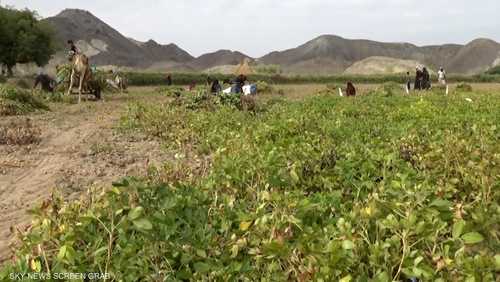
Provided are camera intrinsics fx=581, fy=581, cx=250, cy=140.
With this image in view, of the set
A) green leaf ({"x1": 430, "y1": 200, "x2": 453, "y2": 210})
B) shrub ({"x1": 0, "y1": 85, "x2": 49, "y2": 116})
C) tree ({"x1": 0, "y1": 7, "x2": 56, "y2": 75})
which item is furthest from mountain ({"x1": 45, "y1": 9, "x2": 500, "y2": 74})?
green leaf ({"x1": 430, "y1": 200, "x2": 453, "y2": 210})

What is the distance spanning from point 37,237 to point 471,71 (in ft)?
386

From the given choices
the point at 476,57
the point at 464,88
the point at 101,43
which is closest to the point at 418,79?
the point at 464,88

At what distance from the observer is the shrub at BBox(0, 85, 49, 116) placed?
1537 centimetres

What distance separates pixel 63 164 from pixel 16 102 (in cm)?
889

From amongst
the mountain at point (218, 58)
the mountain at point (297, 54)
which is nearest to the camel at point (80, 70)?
the mountain at point (297, 54)

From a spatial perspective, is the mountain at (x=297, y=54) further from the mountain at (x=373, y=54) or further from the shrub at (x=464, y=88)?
the shrub at (x=464, y=88)

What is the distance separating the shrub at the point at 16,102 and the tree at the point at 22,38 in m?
36.1

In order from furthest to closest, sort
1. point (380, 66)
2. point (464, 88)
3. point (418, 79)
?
point (380, 66) < point (464, 88) < point (418, 79)

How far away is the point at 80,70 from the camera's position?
20.4m

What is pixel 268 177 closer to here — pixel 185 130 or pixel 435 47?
pixel 185 130

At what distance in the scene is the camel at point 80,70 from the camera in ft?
65.8

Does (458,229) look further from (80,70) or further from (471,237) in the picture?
(80,70)

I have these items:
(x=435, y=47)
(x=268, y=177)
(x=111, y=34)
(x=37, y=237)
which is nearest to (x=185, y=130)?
(x=268, y=177)

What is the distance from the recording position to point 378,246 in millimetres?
3223
